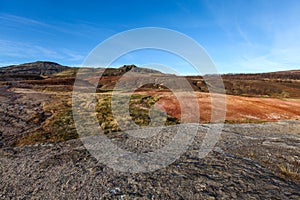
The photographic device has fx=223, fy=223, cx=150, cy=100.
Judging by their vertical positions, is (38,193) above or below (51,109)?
below

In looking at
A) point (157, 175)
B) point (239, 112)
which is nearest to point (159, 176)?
point (157, 175)

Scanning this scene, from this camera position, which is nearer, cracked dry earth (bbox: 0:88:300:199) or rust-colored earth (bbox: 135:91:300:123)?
cracked dry earth (bbox: 0:88:300:199)

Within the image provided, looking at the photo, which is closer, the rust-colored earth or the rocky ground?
the rocky ground

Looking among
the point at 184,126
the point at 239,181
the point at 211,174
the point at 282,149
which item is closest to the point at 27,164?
the point at 211,174

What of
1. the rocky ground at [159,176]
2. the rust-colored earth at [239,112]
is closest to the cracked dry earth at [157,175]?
the rocky ground at [159,176]

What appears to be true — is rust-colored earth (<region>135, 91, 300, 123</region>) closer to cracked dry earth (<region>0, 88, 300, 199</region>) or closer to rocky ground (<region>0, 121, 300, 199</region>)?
cracked dry earth (<region>0, 88, 300, 199</region>)

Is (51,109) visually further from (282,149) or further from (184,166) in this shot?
(282,149)

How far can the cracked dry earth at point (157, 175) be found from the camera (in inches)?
324

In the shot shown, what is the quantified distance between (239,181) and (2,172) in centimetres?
1068

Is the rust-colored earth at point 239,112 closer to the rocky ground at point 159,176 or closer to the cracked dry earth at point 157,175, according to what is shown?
the cracked dry earth at point 157,175

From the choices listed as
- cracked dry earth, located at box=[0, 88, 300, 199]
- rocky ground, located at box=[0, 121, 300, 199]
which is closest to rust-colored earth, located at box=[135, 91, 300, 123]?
cracked dry earth, located at box=[0, 88, 300, 199]

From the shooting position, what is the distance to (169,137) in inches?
676

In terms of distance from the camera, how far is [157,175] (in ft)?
31.7

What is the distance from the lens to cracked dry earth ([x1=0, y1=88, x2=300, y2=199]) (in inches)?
324
